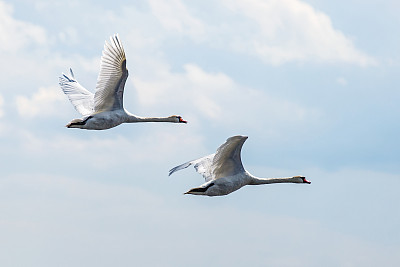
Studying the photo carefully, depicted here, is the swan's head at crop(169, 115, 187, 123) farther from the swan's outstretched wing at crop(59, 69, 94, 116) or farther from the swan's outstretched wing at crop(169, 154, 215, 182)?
the swan's outstretched wing at crop(169, 154, 215, 182)

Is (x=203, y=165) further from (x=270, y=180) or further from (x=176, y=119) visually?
(x=176, y=119)

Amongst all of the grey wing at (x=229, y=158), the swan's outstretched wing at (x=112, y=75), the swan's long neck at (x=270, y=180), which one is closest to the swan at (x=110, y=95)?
the swan's outstretched wing at (x=112, y=75)

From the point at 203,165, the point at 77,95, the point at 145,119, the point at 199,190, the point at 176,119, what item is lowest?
the point at 199,190

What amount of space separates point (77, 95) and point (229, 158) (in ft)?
44.6

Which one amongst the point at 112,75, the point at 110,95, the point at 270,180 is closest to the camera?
the point at 270,180

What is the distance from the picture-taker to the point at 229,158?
99.9 feet

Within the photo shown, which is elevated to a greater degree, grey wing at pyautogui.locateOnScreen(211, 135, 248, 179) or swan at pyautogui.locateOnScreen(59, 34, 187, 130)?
swan at pyautogui.locateOnScreen(59, 34, 187, 130)

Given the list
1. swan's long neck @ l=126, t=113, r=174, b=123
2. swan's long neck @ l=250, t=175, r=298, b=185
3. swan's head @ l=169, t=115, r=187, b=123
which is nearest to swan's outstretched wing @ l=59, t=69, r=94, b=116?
swan's long neck @ l=126, t=113, r=174, b=123

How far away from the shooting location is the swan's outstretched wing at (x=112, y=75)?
34.4 meters

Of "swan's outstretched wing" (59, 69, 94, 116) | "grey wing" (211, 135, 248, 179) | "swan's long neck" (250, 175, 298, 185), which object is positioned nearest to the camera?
"grey wing" (211, 135, 248, 179)

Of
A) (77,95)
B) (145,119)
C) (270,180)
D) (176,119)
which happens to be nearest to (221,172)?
(270,180)

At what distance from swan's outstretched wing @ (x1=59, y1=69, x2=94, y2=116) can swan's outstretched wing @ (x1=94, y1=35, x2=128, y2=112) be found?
425cm

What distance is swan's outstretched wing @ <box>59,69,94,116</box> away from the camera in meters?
40.4

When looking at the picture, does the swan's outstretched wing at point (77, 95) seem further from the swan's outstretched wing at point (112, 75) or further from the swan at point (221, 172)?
the swan at point (221, 172)
